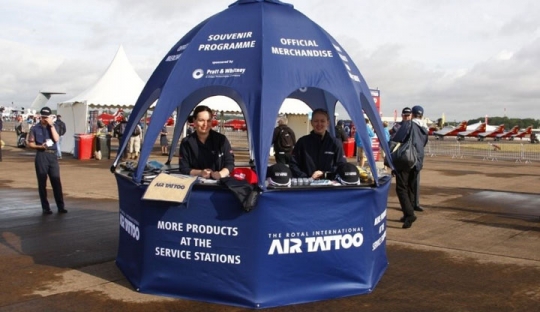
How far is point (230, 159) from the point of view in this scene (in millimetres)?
6527

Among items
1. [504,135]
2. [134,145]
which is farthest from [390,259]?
[504,135]

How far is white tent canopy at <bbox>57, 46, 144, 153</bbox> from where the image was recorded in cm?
2442

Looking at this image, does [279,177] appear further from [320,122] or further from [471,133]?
[471,133]

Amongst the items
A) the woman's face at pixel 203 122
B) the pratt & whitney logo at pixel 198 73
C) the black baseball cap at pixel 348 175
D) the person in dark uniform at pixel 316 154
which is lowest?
the black baseball cap at pixel 348 175

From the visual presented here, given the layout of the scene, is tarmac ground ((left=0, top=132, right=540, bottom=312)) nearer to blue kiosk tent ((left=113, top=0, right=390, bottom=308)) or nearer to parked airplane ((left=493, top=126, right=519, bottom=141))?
blue kiosk tent ((left=113, top=0, right=390, bottom=308))

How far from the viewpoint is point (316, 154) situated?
6852 millimetres

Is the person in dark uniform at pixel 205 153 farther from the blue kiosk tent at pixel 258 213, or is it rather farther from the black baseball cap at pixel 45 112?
the black baseball cap at pixel 45 112

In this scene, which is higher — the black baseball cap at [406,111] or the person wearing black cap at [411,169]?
the black baseball cap at [406,111]

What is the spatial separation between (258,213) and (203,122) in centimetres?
163

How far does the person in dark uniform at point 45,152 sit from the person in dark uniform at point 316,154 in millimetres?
5202

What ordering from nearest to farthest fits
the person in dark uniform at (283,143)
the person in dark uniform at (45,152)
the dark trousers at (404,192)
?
1. the dark trousers at (404,192)
2. the person in dark uniform at (45,152)
3. the person in dark uniform at (283,143)

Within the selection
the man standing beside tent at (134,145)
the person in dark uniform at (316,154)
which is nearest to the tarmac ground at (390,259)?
the person in dark uniform at (316,154)

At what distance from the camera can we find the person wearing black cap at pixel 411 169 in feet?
30.4

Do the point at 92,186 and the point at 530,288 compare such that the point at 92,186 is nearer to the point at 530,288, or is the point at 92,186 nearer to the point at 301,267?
the point at 301,267
